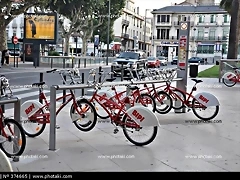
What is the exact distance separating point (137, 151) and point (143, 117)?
54 cm

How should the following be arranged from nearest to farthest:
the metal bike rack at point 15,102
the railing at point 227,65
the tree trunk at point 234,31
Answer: the metal bike rack at point 15,102, the railing at point 227,65, the tree trunk at point 234,31

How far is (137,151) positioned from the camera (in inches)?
218

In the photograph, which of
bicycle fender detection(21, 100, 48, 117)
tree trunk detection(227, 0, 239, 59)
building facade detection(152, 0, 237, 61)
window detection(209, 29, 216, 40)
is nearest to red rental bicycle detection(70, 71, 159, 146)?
bicycle fender detection(21, 100, 48, 117)

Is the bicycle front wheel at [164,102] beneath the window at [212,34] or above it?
beneath

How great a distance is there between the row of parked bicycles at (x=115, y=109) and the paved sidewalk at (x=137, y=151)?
205mm

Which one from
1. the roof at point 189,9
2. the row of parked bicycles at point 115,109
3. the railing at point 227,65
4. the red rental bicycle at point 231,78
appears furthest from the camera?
the roof at point 189,9

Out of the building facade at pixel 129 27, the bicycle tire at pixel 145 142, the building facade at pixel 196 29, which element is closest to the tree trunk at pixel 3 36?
the bicycle tire at pixel 145 142

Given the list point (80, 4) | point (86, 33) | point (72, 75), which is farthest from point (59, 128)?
point (86, 33)

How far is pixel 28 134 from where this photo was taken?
20.9ft

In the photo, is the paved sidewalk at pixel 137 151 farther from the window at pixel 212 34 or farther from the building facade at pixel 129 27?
the window at pixel 212 34

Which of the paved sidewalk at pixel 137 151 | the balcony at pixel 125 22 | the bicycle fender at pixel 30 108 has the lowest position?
the paved sidewalk at pixel 137 151

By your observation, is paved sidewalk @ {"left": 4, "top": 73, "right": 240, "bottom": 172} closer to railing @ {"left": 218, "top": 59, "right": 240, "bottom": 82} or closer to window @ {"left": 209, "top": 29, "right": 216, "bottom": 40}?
railing @ {"left": 218, "top": 59, "right": 240, "bottom": 82}

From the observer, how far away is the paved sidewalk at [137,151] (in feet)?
15.9

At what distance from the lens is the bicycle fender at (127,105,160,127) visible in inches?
223
